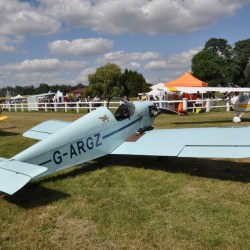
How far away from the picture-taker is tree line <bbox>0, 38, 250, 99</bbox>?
239 ft

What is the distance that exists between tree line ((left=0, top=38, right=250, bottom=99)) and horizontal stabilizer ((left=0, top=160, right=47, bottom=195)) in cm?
5969

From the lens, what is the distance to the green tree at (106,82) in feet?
236

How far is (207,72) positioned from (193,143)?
250ft

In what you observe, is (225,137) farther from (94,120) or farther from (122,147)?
(94,120)

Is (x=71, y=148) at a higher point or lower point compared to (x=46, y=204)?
higher

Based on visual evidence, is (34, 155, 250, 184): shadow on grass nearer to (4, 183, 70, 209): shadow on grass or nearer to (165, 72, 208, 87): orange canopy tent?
(4, 183, 70, 209): shadow on grass

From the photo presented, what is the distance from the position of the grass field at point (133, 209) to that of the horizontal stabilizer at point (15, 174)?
0.53 meters

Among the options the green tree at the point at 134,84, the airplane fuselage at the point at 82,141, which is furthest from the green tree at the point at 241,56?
the airplane fuselage at the point at 82,141

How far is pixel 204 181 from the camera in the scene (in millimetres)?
6184

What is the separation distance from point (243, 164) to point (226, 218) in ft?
10.3

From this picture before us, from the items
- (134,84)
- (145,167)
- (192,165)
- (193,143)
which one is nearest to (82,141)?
(145,167)


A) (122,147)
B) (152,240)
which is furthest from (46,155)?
(152,240)

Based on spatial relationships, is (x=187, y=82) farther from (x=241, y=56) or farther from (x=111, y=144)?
(x=241, y=56)

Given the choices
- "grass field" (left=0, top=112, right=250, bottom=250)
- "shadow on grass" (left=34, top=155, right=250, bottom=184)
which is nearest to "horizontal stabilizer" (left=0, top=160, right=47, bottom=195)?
"grass field" (left=0, top=112, right=250, bottom=250)
